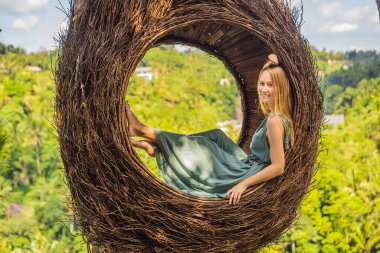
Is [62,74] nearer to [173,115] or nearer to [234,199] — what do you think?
[234,199]

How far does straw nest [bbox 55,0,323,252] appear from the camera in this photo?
2.30 meters

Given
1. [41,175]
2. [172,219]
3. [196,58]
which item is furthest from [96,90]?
[196,58]

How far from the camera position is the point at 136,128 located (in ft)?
8.53

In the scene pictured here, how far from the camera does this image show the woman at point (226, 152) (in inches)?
102

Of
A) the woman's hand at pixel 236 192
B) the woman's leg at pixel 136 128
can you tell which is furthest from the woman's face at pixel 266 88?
the woman's leg at pixel 136 128

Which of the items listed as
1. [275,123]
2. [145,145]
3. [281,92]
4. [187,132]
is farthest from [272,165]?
[187,132]

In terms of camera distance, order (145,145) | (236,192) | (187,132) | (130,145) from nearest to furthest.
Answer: (130,145) < (236,192) < (145,145) < (187,132)

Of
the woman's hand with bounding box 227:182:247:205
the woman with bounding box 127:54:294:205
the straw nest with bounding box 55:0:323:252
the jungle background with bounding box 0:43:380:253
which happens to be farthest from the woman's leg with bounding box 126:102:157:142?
the jungle background with bounding box 0:43:380:253

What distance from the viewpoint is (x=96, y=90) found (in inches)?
90.1

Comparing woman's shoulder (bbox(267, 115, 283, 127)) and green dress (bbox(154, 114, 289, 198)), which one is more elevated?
woman's shoulder (bbox(267, 115, 283, 127))

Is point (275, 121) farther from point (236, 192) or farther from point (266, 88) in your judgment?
point (236, 192)

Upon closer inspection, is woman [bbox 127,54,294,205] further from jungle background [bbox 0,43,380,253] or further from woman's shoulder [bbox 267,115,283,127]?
jungle background [bbox 0,43,380,253]

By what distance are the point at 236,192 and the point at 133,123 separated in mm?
577

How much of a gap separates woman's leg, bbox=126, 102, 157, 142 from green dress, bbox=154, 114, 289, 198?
0.03 metres
